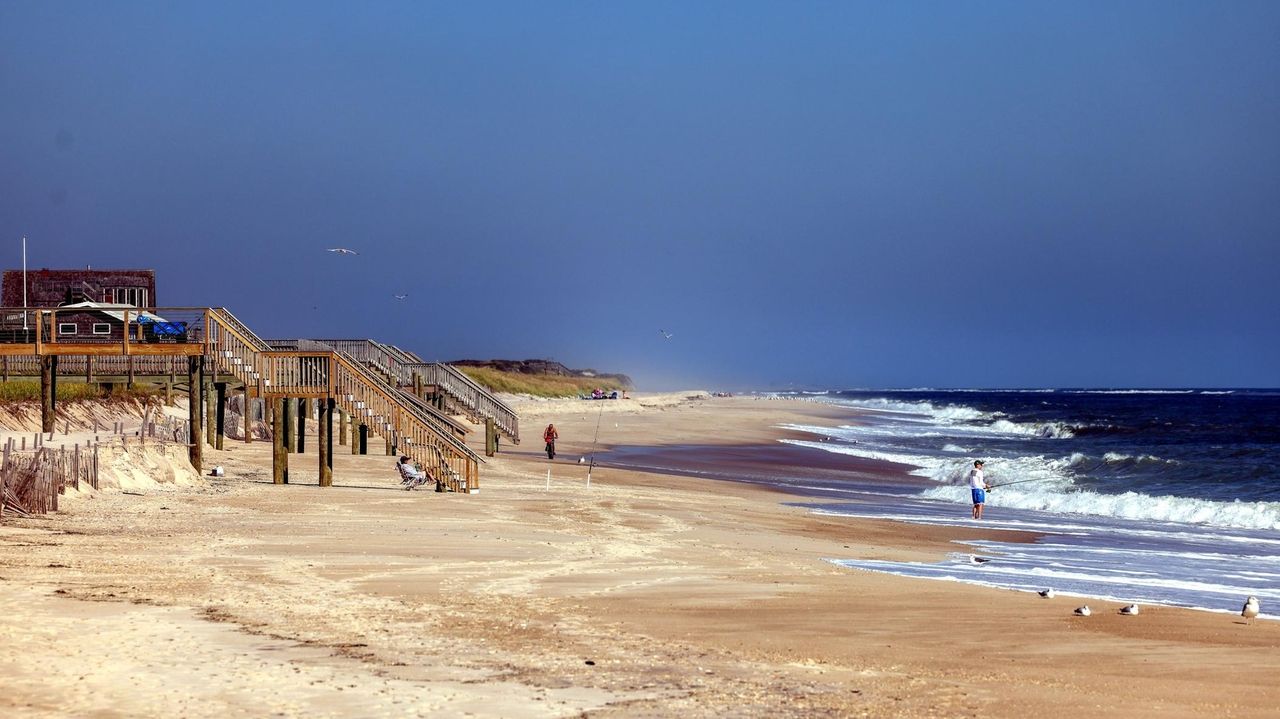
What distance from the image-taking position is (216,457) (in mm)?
29453

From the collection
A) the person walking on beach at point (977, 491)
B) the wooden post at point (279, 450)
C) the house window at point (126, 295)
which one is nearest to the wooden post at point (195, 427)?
→ the wooden post at point (279, 450)

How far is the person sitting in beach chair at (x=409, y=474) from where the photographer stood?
2383cm

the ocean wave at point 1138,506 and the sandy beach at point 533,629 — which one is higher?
the sandy beach at point 533,629

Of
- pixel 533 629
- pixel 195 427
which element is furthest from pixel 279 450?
pixel 533 629

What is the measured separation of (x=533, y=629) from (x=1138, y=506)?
21.1 meters

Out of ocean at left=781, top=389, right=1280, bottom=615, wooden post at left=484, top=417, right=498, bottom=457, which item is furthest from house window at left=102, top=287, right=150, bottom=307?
ocean at left=781, top=389, right=1280, bottom=615

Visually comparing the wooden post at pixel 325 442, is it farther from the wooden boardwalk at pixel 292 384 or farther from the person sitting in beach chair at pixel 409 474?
the person sitting in beach chair at pixel 409 474

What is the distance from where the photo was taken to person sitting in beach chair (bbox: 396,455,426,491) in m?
23.8

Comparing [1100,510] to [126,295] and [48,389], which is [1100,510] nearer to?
[48,389]

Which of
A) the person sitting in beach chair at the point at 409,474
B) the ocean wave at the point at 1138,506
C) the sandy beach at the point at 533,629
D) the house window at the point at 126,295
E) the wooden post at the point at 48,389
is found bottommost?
the ocean wave at the point at 1138,506

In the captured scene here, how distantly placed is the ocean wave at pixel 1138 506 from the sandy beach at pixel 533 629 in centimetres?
988

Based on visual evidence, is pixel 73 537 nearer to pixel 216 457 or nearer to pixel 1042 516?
pixel 216 457

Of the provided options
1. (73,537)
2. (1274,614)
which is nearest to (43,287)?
(73,537)

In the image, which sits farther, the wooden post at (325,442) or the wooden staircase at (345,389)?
the wooden staircase at (345,389)
